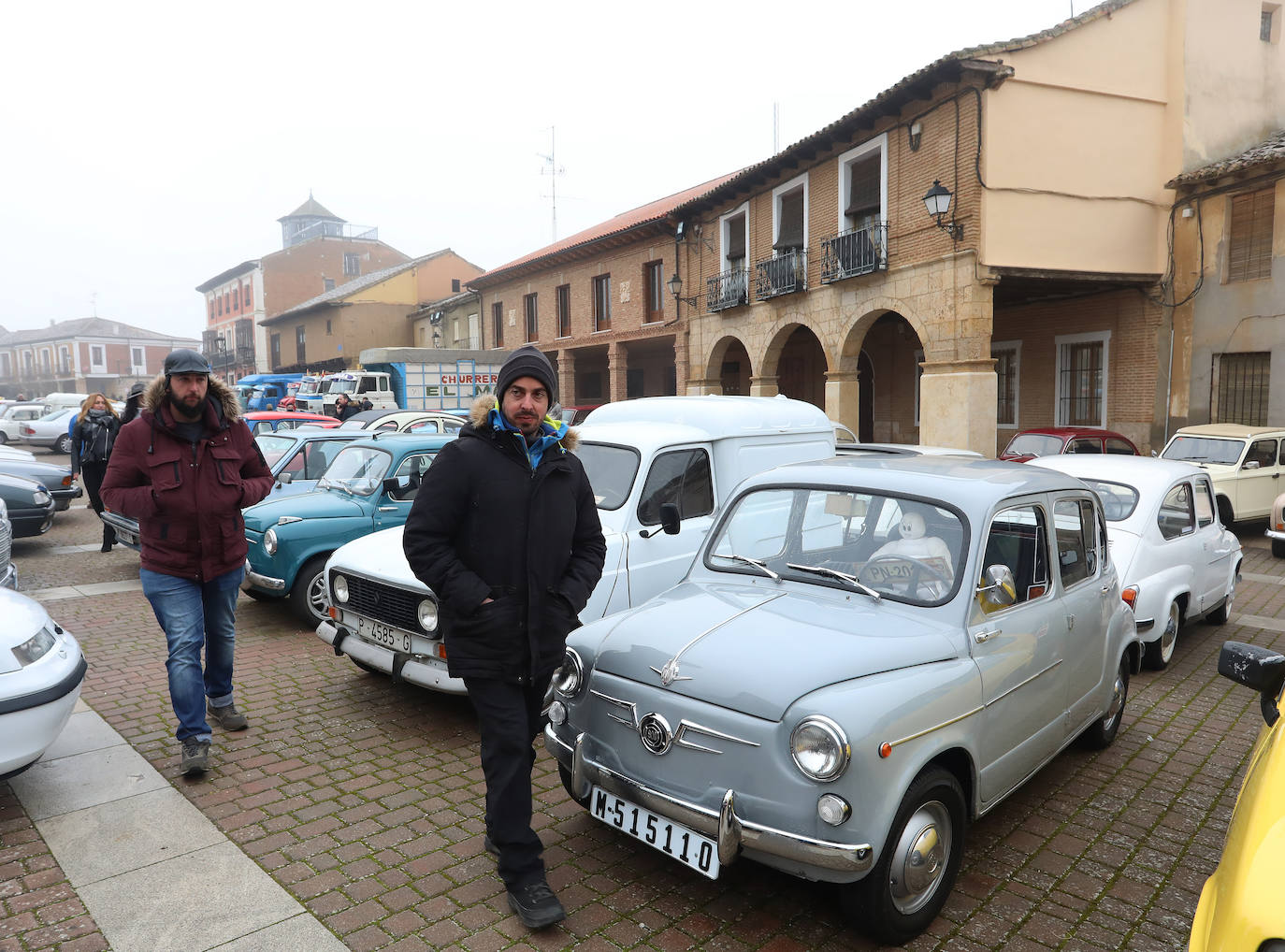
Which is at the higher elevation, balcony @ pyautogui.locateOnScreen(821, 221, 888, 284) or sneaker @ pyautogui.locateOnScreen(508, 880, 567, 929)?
balcony @ pyautogui.locateOnScreen(821, 221, 888, 284)

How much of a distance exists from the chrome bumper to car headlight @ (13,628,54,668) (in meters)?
2.86

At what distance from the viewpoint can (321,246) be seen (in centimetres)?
5775

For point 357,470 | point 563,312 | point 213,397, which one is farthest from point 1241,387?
point 563,312

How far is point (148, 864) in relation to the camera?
353cm

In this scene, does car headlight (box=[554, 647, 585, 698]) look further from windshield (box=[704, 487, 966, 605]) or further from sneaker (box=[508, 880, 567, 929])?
windshield (box=[704, 487, 966, 605])

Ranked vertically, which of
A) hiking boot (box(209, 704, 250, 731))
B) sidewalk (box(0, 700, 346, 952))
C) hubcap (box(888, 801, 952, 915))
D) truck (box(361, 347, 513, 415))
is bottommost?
sidewalk (box(0, 700, 346, 952))

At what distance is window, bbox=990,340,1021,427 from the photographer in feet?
63.5

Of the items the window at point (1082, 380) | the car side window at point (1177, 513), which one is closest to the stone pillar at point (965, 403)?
the window at point (1082, 380)

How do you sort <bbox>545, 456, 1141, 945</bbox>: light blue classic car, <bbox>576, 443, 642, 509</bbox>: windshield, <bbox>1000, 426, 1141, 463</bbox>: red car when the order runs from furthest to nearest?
1. <bbox>1000, 426, 1141, 463</bbox>: red car
2. <bbox>576, 443, 642, 509</bbox>: windshield
3. <bbox>545, 456, 1141, 945</bbox>: light blue classic car

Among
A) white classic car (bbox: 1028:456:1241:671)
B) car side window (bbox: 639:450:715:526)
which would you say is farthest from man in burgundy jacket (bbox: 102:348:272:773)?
white classic car (bbox: 1028:456:1241:671)

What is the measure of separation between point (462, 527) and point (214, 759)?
2581 mm

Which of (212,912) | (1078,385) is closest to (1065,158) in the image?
(1078,385)

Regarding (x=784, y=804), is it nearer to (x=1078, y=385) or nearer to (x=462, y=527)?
(x=462, y=527)

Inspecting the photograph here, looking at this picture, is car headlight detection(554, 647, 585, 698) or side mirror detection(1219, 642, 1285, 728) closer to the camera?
side mirror detection(1219, 642, 1285, 728)
